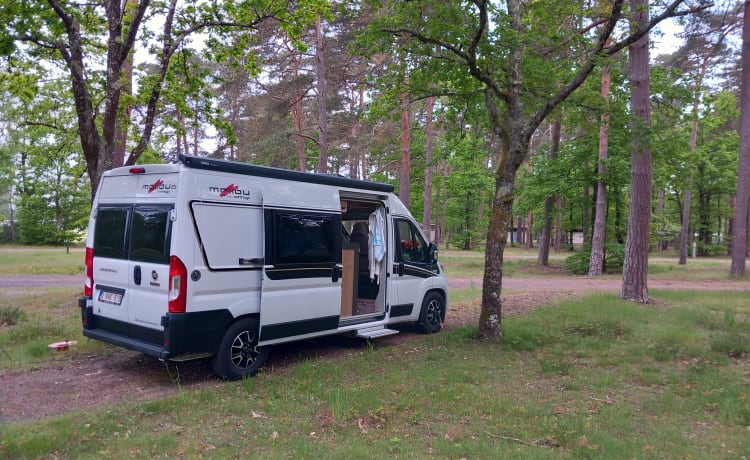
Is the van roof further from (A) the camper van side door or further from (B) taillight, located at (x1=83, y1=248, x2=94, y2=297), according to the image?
(B) taillight, located at (x1=83, y1=248, x2=94, y2=297)

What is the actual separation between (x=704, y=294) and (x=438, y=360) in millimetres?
10533

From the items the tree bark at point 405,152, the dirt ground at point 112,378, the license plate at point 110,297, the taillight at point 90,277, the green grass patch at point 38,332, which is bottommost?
the dirt ground at point 112,378


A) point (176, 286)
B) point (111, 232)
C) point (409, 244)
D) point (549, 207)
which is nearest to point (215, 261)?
point (176, 286)

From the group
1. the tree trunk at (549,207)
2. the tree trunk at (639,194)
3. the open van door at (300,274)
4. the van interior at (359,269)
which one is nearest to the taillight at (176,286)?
the open van door at (300,274)

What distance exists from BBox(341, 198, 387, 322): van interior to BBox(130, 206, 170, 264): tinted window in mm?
2932

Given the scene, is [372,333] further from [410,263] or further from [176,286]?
[176,286]

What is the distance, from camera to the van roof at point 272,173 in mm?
5766

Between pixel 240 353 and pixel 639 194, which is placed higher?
pixel 639 194

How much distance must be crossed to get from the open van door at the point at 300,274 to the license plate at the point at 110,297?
1.72 m

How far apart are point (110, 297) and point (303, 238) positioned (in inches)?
97.3

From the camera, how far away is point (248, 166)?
6.21 m

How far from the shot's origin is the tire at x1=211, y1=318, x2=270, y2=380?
5969 mm

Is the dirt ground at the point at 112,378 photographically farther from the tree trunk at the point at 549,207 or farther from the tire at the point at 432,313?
the tree trunk at the point at 549,207

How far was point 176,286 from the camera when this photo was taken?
552 cm
